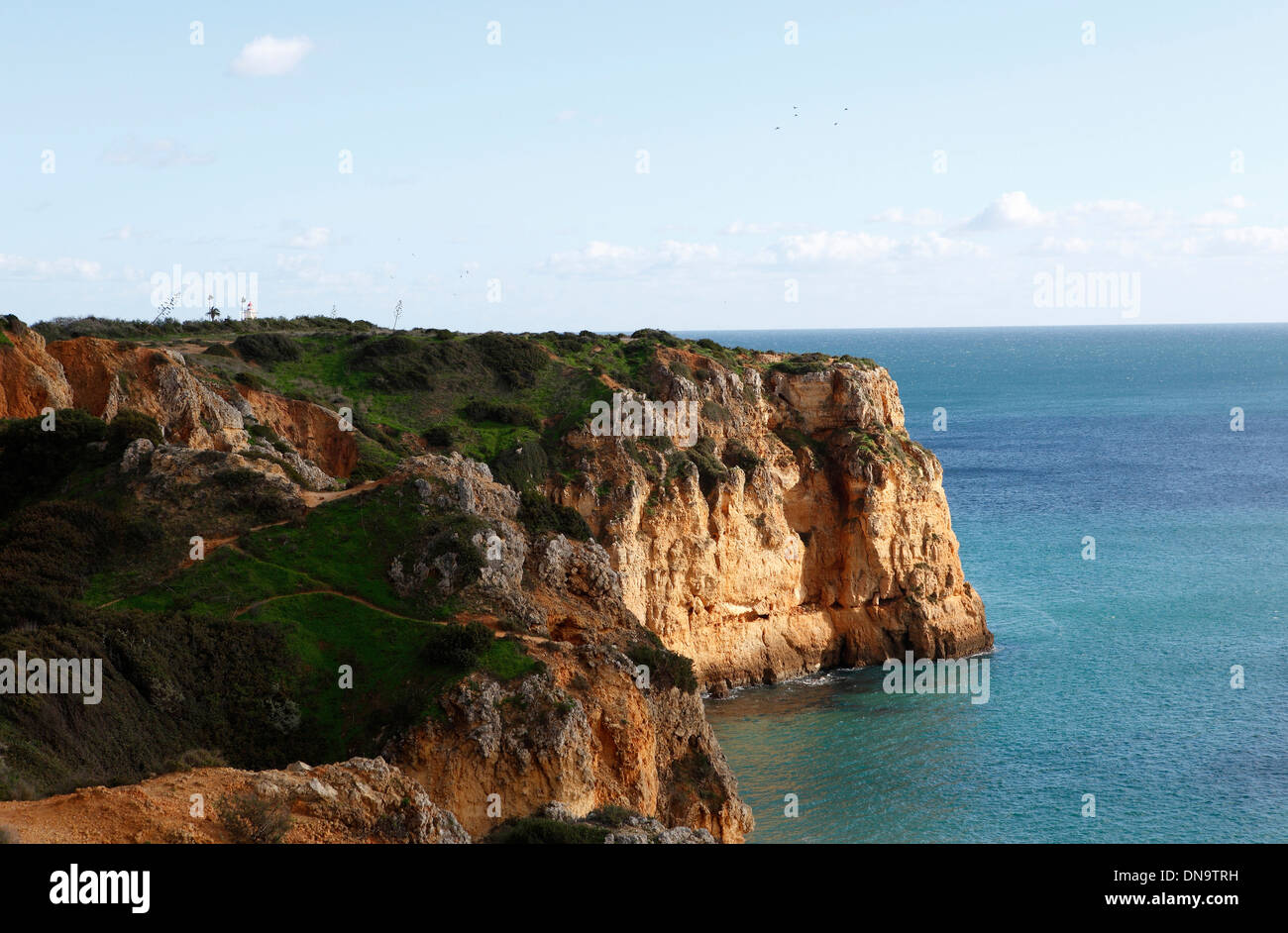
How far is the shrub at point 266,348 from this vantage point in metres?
61.6

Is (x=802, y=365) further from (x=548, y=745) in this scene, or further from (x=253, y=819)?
(x=253, y=819)

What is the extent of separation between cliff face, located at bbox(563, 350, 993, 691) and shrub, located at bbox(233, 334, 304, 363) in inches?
717

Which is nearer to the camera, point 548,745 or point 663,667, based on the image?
point 548,745

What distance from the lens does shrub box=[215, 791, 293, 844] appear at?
1795 centimetres

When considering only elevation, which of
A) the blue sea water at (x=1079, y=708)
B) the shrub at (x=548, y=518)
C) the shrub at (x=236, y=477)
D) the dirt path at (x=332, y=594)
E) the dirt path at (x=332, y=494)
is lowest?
the blue sea water at (x=1079, y=708)

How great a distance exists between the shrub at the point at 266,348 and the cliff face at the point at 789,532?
1822 centimetres

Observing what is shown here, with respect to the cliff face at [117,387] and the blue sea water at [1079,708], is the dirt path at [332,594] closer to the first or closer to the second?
the cliff face at [117,387]

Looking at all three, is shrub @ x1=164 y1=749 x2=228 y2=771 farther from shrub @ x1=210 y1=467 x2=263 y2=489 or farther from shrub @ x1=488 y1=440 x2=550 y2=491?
shrub @ x1=488 y1=440 x2=550 y2=491

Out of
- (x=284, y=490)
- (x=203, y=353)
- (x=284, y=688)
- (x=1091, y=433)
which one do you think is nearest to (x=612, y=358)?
(x=203, y=353)

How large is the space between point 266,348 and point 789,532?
29069 millimetres

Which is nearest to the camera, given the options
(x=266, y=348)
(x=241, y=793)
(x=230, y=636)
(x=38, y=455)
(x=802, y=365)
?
(x=241, y=793)

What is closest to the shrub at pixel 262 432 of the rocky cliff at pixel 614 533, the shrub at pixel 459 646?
the rocky cliff at pixel 614 533

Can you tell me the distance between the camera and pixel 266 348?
6216cm

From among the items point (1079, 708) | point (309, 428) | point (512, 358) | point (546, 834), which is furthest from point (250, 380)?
point (1079, 708)
